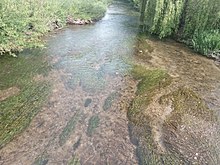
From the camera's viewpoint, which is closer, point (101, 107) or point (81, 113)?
point (81, 113)

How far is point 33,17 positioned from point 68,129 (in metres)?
7.93

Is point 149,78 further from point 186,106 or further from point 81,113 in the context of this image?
point 81,113

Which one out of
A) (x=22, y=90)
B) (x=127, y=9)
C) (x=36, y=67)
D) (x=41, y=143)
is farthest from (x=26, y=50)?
(x=127, y=9)

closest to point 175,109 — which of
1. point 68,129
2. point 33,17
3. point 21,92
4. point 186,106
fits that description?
point 186,106

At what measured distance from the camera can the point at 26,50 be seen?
42.2 feet

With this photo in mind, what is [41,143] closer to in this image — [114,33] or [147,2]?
[114,33]

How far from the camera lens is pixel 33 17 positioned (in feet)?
44.7

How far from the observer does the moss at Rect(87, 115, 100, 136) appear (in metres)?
7.59

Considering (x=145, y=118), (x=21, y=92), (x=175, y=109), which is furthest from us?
(x=21, y=92)

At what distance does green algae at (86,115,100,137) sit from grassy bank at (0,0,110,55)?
4.74m

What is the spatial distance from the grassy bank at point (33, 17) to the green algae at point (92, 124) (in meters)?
4.74

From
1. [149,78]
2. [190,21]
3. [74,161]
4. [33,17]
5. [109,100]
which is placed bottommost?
[149,78]

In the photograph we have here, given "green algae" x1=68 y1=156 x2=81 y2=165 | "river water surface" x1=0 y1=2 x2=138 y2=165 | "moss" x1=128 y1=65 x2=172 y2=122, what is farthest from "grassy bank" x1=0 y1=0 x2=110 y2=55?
"green algae" x1=68 y1=156 x2=81 y2=165

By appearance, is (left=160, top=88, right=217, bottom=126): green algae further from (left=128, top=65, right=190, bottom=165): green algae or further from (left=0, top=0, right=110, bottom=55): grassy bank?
(left=0, top=0, right=110, bottom=55): grassy bank
